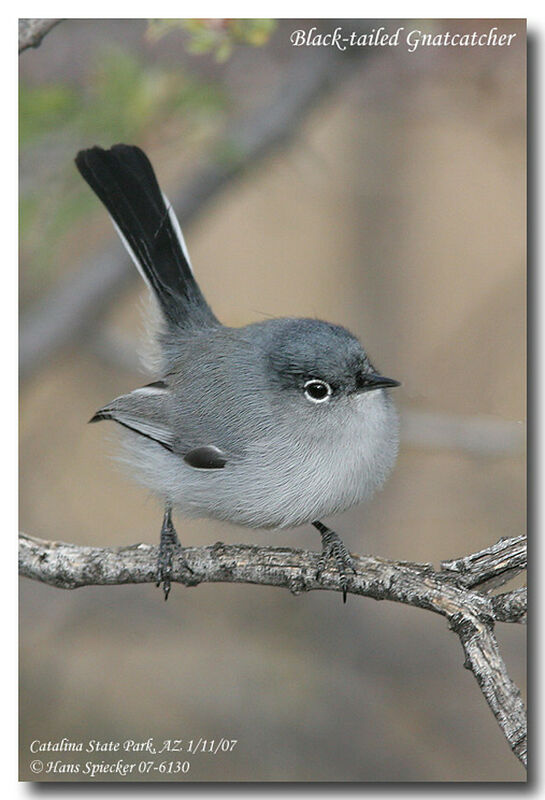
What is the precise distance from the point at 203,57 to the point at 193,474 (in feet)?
3.59

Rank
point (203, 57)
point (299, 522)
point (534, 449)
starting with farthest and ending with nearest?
point (203, 57)
point (534, 449)
point (299, 522)

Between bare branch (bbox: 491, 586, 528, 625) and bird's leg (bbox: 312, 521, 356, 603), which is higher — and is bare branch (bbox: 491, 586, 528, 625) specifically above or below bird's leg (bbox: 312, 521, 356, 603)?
below

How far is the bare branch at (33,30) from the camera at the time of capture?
6.99 ft

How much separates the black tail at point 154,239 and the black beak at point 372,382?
0.53 meters

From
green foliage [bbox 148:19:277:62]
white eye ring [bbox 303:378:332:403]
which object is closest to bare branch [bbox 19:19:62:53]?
green foliage [bbox 148:19:277:62]

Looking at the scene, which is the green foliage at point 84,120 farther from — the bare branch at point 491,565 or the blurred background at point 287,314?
the bare branch at point 491,565

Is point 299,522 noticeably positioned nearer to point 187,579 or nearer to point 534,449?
point 187,579

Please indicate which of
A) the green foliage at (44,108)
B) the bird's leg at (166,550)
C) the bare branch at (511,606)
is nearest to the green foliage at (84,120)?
the green foliage at (44,108)

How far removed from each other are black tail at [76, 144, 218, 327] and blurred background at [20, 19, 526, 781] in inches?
4.1

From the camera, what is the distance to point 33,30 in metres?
2.15

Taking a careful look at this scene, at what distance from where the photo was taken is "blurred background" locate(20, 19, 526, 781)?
2.21 m

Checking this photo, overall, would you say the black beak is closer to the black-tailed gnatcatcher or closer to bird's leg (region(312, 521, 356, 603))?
the black-tailed gnatcatcher
